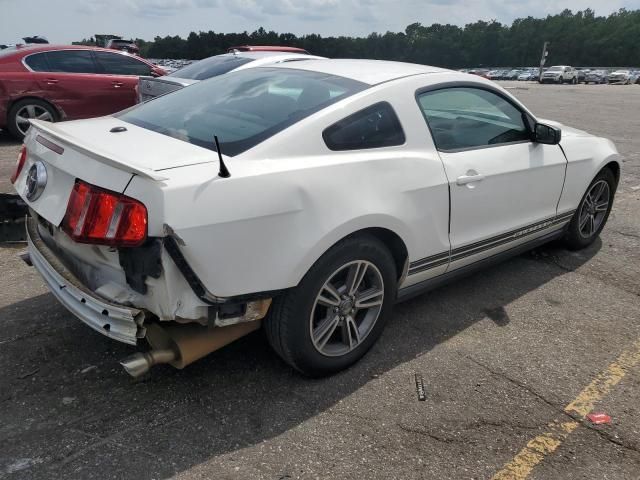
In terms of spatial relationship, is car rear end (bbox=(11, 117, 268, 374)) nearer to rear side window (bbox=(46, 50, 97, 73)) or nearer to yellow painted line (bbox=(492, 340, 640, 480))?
yellow painted line (bbox=(492, 340, 640, 480))

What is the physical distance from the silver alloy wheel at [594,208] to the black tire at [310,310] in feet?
8.22

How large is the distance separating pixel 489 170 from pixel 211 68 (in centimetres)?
539

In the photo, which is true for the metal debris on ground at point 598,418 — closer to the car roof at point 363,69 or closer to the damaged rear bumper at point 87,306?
the car roof at point 363,69

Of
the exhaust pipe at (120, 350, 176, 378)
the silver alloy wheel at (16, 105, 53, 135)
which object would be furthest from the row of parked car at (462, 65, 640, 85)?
the exhaust pipe at (120, 350, 176, 378)

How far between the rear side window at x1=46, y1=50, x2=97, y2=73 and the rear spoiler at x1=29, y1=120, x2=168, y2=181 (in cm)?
684

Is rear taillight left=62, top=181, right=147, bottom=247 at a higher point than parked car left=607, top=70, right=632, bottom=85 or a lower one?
higher

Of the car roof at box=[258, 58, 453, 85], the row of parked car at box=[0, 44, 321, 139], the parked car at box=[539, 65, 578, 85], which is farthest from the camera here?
the parked car at box=[539, 65, 578, 85]

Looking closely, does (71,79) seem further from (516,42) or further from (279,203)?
(516,42)

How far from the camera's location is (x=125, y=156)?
2.38 m

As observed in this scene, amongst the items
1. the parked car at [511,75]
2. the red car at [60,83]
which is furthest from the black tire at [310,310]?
the parked car at [511,75]

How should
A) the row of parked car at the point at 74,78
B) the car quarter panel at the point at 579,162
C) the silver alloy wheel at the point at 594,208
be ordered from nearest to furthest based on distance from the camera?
the car quarter panel at the point at 579,162, the silver alloy wheel at the point at 594,208, the row of parked car at the point at 74,78

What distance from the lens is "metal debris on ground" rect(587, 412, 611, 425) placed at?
8.64ft

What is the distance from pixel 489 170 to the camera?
3367mm

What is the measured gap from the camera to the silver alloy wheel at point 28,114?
8562 mm
